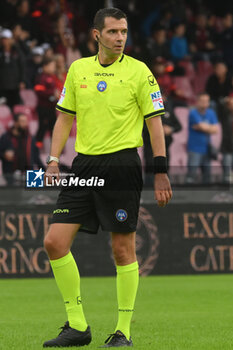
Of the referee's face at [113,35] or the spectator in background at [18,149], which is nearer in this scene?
the referee's face at [113,35]

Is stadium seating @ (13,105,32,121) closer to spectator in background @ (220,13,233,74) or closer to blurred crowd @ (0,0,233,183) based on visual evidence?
blurred crowd @ (0,0,233,183)

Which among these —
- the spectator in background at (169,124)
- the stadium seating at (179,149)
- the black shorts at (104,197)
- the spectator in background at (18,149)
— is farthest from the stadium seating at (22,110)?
the black shorts at (104,197)

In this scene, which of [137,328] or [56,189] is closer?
[137,328]

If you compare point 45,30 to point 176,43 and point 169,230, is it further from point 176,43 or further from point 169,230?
point 169,230

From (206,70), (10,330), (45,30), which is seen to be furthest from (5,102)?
(10,330)

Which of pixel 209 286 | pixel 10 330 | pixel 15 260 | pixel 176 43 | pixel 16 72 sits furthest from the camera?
pixel 176 43

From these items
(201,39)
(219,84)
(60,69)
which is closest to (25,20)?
(60,69)

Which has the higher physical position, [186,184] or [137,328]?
[186,184]

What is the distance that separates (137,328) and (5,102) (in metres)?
8.80

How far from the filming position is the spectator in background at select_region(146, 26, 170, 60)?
17547 mm

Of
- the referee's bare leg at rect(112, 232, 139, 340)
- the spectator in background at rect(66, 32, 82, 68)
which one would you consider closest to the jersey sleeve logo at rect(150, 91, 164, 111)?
the referee's bare leg at rect(112, 232, 139, 340)

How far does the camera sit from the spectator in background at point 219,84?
17.0 meters

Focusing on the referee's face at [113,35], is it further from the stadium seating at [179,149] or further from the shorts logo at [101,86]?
the stadium seating at [179,149]

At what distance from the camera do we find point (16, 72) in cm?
1496
